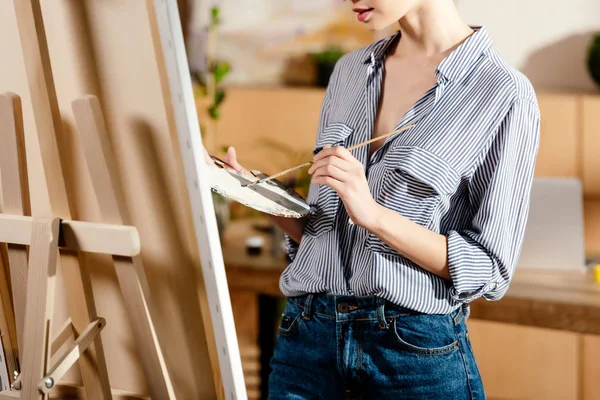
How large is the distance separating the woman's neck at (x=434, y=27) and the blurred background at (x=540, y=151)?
106cm

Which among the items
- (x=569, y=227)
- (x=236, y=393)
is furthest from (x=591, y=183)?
(x=236, y=393)

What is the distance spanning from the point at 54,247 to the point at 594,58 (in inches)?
93.1

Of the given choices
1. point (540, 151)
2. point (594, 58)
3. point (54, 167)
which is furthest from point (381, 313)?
point (594, 58)

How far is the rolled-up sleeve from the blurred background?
39.4 inches

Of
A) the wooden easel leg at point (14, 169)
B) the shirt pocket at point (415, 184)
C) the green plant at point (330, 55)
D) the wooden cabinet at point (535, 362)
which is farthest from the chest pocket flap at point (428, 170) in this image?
the green plant at point (330, 55)

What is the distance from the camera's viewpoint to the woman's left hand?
1.10 metres

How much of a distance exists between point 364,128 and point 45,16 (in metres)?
0.52

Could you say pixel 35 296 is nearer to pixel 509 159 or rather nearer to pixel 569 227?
pixel 509 159

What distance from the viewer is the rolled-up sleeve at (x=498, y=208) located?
3.63 ft

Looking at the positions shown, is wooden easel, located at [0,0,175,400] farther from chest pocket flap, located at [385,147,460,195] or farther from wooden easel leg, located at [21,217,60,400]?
chest pocket flap, located at [385,147,460,195]

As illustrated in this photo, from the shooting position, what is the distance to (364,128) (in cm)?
126

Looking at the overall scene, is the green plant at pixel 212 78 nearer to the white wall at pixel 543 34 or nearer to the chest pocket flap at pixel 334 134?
the white wall at pixel 543 34

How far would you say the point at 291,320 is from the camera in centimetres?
125

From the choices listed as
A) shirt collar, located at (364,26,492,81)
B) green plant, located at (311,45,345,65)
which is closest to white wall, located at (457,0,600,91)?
green plant, located at (311,45,345,65)
